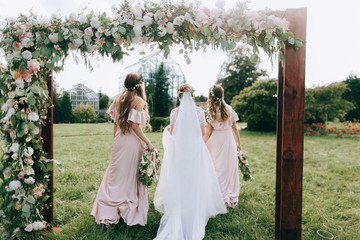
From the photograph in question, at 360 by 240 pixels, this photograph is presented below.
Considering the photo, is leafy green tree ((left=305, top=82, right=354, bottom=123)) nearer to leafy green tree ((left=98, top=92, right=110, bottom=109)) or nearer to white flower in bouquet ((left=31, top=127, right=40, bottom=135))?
leafy green tree ((left=98, top=92, right=110, bottom=109))

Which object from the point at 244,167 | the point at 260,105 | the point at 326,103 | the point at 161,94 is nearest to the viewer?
the point at 244,167

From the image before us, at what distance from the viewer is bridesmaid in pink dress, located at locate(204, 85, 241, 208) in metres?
4.25

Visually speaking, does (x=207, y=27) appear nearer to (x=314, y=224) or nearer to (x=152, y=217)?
(x=152, y=217)

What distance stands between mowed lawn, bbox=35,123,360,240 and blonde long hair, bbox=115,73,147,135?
1335mm

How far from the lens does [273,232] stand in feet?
10.5

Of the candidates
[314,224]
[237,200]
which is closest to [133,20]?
[237,200]

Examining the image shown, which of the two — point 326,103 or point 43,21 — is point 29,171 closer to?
point 43,21

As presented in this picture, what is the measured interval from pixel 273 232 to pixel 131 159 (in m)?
2.11

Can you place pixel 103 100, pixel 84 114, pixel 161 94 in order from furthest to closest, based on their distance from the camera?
pixel 161 94
pixel 103 100
pixel 84 114

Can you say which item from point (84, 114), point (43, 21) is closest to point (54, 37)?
point (43, 21)

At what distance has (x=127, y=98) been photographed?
130 inches

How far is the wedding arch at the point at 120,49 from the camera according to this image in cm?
254

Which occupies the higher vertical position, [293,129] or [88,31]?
[88,31]

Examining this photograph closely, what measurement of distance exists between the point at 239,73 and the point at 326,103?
35.4 ft
